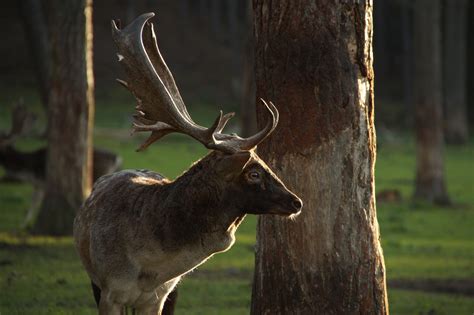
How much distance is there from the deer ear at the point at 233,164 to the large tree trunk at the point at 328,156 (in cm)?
64

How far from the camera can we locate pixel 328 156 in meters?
8.62

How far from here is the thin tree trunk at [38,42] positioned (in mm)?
20766

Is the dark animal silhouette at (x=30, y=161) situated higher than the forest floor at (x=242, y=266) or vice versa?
the dark animal silhouette at (x=30, y=161)

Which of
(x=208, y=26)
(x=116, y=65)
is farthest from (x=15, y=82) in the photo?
(x=208, y=26)

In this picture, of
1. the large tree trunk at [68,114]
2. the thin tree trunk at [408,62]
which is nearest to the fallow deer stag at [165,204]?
the large tree trunk at [68,114]

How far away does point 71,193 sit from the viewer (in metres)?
16.4

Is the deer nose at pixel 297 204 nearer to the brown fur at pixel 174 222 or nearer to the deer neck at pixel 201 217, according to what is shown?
the brown fur at pixel 174 222

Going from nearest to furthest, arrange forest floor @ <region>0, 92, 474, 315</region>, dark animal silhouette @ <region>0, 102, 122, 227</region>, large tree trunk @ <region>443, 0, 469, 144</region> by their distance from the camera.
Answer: forest floor @ <region>0, 92, 474, 315</region>, dark animal silhouette @ <region>0, 102, 122, 227</region>, large tree trunk @ <region>443, 0, 469, 144</region>

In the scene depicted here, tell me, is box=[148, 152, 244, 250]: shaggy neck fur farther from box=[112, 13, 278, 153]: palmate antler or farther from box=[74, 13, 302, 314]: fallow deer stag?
box=[112, 13, 278, 153]: palmate antler

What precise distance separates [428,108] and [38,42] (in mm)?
8628

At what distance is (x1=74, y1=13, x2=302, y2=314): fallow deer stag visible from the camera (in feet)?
27.0

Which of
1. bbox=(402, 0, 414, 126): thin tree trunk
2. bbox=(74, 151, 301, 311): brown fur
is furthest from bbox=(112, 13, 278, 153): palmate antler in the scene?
bbox=(402, 0, 414, 126): thin tree trunk

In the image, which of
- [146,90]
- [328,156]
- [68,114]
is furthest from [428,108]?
[146,90]

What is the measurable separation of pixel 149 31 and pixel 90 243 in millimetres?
1708
